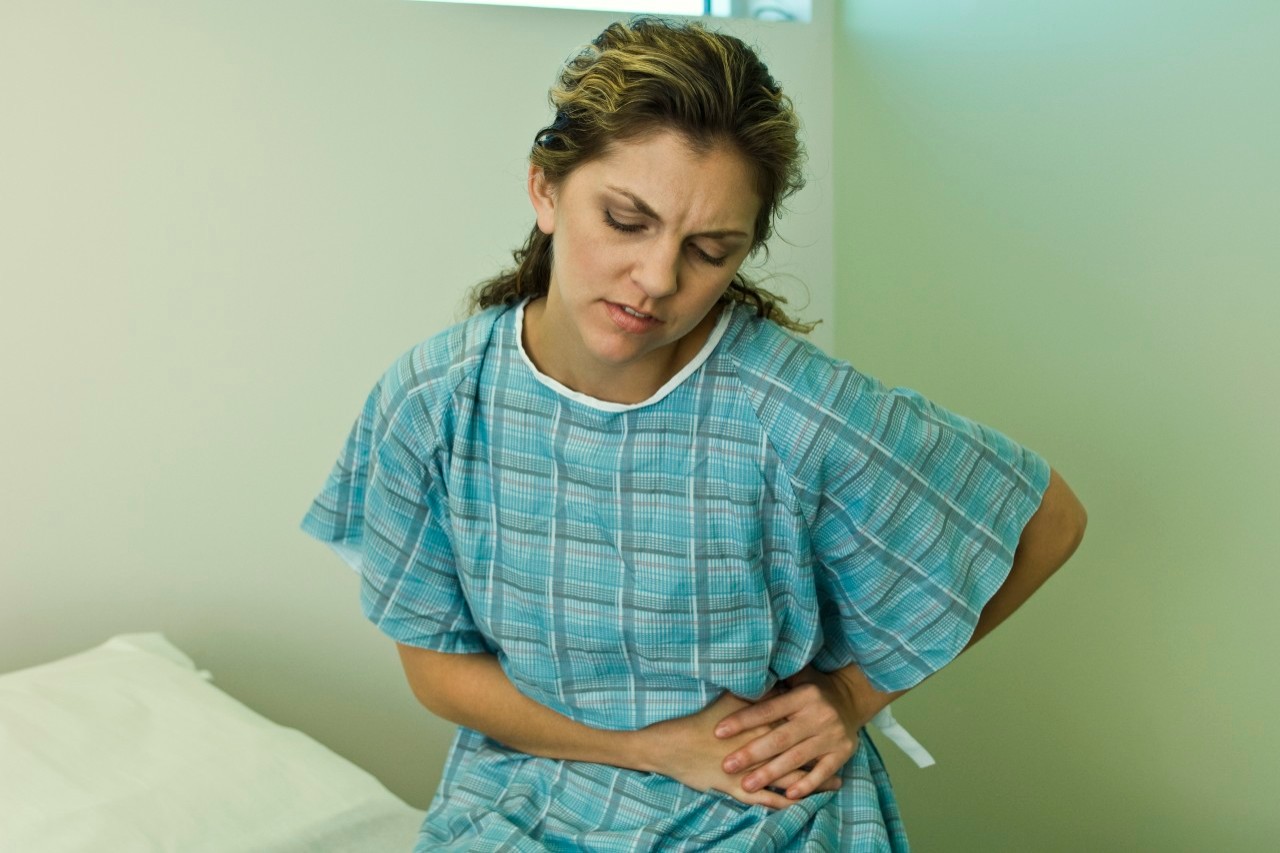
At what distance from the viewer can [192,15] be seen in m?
1.69

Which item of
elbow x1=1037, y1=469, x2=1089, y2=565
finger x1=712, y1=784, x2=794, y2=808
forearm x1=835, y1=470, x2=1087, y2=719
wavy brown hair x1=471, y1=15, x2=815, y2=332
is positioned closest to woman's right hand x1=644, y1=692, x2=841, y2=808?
finger x1=712, y1=784, x2=794, y2=808

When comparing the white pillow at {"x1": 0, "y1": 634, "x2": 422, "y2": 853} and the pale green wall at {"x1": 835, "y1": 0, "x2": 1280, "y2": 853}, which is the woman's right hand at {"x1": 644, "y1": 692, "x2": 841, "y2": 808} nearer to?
the white pillow at {"x1": 0, "y1": 634, "x2": 422, "y2": 853}

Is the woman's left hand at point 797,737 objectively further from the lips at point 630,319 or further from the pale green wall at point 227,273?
the pale green wall at point 227,273

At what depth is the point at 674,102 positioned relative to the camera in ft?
3.48

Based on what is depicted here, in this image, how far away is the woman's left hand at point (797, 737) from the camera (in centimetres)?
122

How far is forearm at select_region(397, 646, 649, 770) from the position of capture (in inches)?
49.0

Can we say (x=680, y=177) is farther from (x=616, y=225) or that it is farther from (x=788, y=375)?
(x=788, y=375)

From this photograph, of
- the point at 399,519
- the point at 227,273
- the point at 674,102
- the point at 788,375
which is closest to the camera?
the point at 674,102

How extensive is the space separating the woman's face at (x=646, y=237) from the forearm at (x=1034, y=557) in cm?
38

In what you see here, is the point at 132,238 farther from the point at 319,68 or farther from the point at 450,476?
the point at 450,476

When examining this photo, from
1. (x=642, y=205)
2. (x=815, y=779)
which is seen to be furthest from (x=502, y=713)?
(x=642, y=205)

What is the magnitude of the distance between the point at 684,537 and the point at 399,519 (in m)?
0.28

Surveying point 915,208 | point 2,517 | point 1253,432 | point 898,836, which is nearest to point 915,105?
point 915,208

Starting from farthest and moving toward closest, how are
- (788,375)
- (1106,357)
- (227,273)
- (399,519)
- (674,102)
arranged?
(227,273) < (1106,357) < (399,519) < (788,375) < (674,102)
